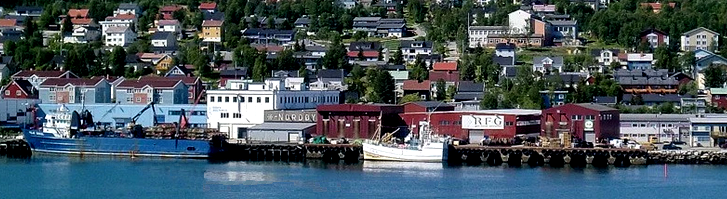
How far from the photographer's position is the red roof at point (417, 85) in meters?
36.6

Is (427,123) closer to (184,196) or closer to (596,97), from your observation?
(184,196)

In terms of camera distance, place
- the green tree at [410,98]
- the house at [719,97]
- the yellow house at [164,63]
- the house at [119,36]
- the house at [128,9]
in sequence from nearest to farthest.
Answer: the house at [719,97] < the green tree at [410,98] < the yellow house at [164,63] < the house at [119,36] < the house at [128,9]

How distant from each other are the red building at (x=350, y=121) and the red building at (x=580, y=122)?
106 inches

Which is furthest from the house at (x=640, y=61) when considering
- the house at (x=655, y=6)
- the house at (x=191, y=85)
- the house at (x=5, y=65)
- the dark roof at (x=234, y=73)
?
the house at (x=5, y=65)

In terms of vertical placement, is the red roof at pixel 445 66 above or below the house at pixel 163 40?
below

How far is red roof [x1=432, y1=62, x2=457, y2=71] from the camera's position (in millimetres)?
38438

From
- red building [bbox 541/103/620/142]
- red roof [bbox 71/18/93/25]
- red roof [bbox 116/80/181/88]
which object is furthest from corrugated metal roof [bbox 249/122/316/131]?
red roof [bbox 71/18/93/25]

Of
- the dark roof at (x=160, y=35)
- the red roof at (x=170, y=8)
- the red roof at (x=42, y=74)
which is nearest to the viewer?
the red roof at (x=42, y=74)

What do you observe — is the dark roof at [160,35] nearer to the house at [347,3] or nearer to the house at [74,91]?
the house at [347,3]

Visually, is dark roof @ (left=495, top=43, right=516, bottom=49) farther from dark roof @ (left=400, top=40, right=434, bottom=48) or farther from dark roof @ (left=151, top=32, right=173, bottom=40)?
dark roof @ (left=151, top=32, right=173, bottom=40)

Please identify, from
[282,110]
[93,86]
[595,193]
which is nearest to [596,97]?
[282,110]

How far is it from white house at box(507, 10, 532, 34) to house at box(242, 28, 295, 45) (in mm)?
5744

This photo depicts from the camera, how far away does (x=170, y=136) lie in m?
28.1

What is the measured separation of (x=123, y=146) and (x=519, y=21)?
727 inches
